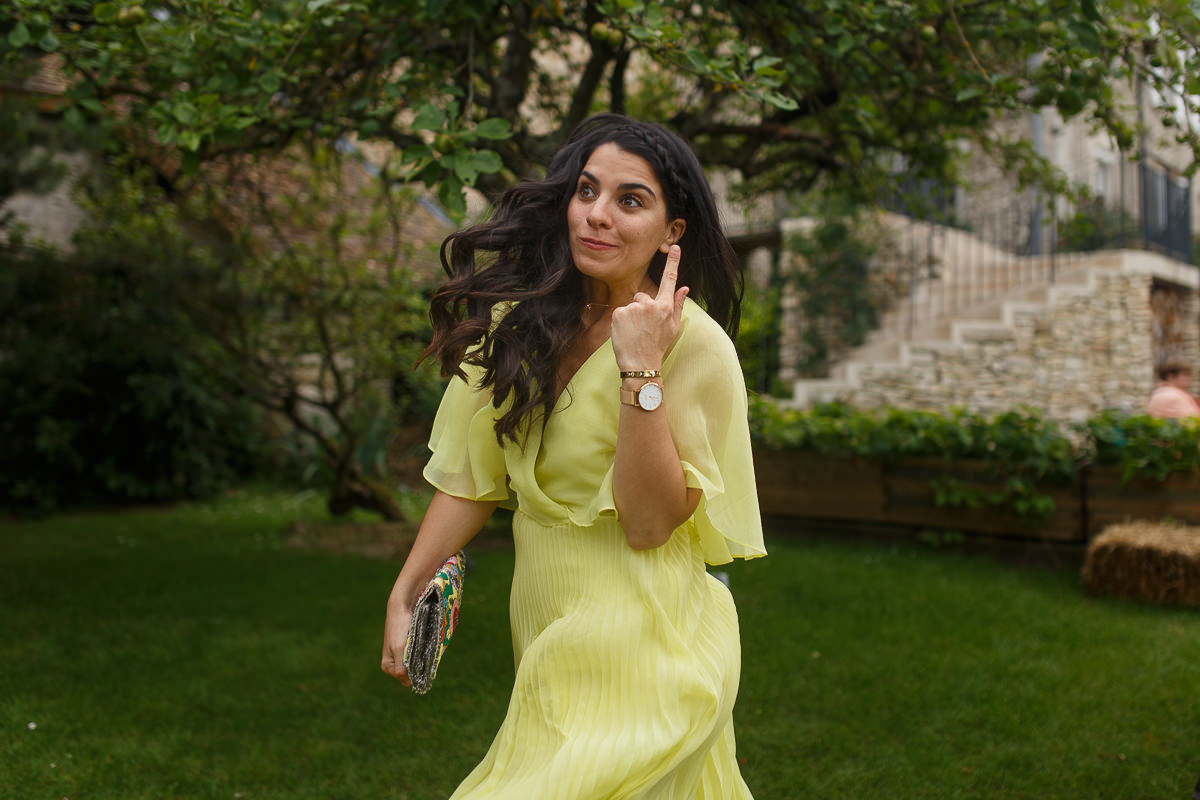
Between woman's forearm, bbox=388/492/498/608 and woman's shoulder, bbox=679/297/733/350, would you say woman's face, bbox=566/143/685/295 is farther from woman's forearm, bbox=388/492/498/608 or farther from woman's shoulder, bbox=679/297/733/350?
woman's forearm, bbox=388/492/498/608

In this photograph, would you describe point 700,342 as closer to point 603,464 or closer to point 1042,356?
point 603,464

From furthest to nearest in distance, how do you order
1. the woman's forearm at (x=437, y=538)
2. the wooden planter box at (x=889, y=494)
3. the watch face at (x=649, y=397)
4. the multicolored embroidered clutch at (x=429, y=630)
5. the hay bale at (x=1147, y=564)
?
the wooden planter box at (x=889, y=494), the hay bale at (x=1147, y=564), the woman's forearm at (x=437, y=538), the multicolored embroidered clutch at (x=429, y=630), the watch face at (x=649, y=397)

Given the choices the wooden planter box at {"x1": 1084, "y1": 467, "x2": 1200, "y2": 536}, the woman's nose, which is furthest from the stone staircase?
the woman's nose

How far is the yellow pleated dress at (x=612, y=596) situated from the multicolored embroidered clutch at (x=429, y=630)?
0.16 m

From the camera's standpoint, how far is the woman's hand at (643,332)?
1.64 m

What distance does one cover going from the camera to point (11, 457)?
9422 millimetres

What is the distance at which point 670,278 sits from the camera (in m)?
1.72

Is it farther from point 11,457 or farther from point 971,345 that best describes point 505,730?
point 971,345

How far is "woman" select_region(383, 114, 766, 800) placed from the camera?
5.54 feet

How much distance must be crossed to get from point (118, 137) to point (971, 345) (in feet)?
30.6

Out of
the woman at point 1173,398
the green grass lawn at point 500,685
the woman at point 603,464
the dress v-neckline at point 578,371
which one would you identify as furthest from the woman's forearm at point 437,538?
the woman at point 1173,398

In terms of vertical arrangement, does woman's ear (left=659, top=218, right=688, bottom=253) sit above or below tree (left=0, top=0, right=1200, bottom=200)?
below

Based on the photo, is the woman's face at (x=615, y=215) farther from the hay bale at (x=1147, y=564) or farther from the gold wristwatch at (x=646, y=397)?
the hay bale at (x=1147, y=564)

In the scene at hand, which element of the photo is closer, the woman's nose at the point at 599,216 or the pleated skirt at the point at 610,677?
the pleated skirt at the point at 610,677
